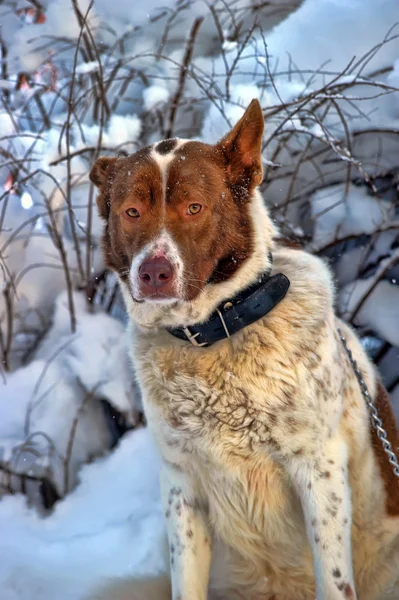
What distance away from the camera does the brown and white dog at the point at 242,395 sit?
214cm

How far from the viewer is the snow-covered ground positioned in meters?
3.67

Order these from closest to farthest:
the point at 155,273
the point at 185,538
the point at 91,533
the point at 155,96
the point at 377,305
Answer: the point at 155,273 → the point at 185,538 → the point at 91,533 → the point at 377,305 → the point at 155,96

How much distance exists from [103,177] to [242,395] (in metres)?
0.97

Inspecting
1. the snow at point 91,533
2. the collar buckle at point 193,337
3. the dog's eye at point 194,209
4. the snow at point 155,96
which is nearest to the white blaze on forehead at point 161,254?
the dog's eye at point 194,209

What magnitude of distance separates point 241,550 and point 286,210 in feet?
7.28

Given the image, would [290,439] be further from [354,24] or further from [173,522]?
[354,24]

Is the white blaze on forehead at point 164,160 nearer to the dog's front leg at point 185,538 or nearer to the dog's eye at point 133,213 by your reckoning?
the dog's eye at point 133,213

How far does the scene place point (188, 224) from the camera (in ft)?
7.07

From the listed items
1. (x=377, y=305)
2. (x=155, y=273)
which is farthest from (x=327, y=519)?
(x=377, y=305)

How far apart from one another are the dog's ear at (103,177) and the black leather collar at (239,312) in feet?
1.86

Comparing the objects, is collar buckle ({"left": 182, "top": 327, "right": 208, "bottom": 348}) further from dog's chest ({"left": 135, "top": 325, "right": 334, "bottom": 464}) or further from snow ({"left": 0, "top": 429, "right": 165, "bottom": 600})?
snow ({"left": 0, "top": 429, "right": 165, "bottom": 600})

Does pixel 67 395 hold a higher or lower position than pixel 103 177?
lower

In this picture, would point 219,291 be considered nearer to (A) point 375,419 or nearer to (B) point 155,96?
(A) point 375,419

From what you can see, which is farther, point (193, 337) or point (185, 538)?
point (185, 538)
